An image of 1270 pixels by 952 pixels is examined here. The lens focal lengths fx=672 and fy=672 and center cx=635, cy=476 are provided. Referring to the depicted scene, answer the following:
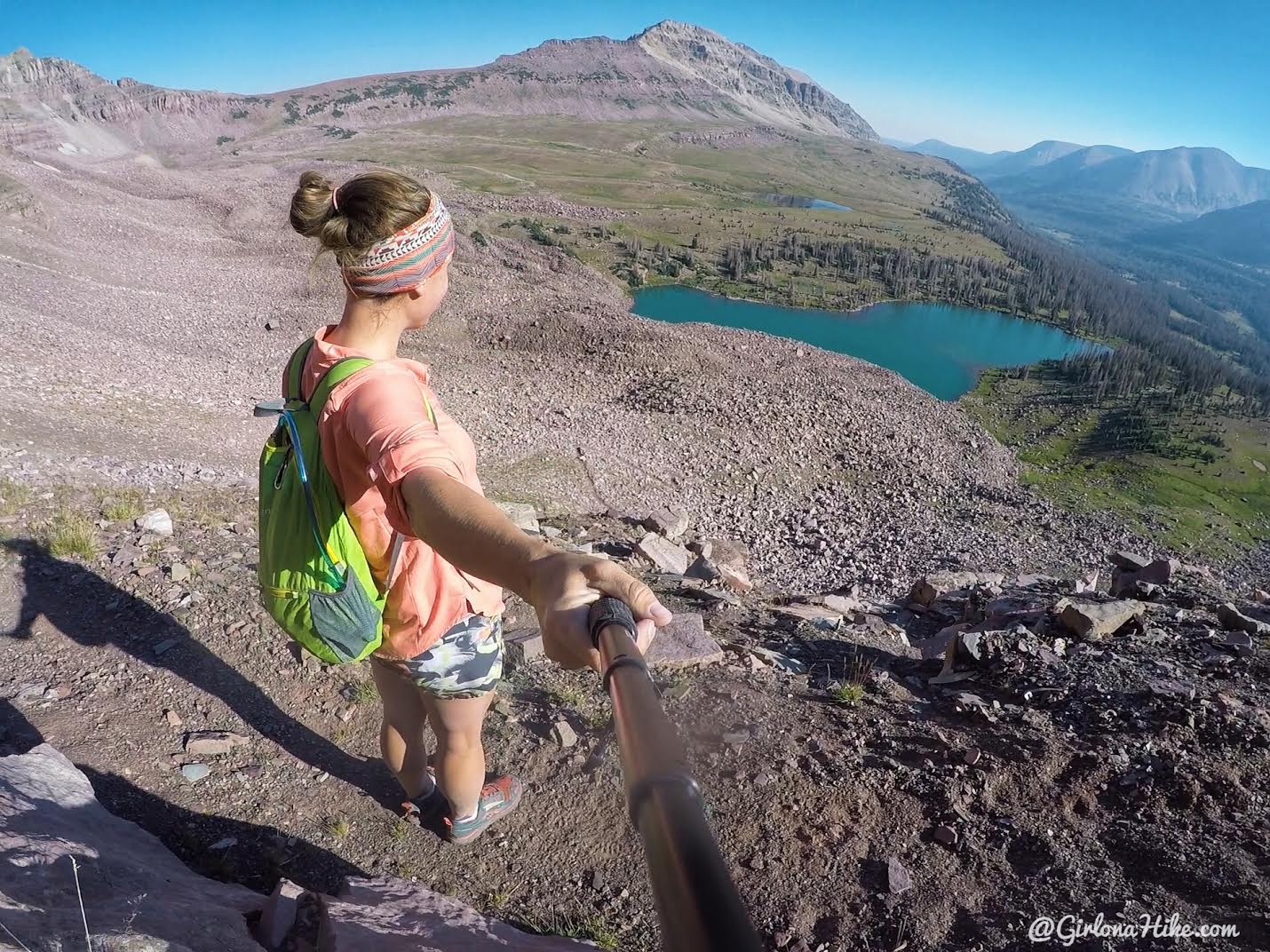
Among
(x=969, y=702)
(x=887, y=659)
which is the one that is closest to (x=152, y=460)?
(x=887, y=659)

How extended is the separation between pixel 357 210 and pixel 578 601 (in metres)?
1.63

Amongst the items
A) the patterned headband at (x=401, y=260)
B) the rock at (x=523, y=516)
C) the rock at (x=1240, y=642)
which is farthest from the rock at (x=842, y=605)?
the patterned headband at (x=401, y=260)

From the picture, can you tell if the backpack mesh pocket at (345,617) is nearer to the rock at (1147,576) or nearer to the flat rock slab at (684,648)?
the flat rock slab at (684,648)

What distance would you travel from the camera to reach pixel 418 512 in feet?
5.49

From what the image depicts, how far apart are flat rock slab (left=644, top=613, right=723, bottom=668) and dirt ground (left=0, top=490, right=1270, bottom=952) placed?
126 millimetres

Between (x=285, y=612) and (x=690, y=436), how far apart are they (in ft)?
58.3

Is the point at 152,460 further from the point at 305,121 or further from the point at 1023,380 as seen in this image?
the point at 305,121

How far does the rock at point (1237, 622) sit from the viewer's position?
7062mm

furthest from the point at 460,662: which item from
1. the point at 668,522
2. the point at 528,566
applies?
the point at 668,522

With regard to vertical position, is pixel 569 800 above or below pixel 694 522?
above

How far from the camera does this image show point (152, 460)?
9.16m

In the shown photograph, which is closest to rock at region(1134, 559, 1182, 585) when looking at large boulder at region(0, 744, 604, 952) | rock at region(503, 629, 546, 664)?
rock at region(503, 629, 546, 664)

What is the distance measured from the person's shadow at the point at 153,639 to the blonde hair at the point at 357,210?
9.56 feet

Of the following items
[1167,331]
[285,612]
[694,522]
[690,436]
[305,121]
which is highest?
[305,121]
